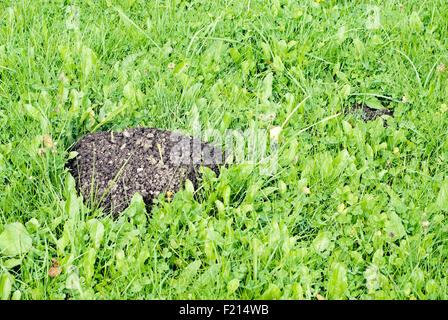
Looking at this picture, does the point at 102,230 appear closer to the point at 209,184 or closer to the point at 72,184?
→ the point at 72,184

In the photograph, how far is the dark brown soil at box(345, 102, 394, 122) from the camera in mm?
3330

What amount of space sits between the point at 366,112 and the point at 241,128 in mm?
892

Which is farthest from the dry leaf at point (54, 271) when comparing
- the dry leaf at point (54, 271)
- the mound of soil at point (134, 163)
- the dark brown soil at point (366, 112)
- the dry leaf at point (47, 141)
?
the dark brown soil at point (366, 112)

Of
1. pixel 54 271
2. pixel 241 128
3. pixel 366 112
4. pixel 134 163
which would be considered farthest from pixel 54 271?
pixel 366 112

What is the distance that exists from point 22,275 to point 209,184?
41.5 inches

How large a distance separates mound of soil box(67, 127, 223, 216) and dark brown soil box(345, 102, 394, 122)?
1.02 metres

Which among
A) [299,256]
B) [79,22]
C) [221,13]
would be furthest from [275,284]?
[79,22]

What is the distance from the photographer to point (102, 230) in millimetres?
2473

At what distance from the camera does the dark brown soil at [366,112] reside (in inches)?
131

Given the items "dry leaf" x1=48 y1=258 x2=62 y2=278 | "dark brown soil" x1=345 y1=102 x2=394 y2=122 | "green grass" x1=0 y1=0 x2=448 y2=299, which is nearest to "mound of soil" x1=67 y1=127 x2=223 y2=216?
"green grass" x1=0 y1=0 x2=448 y2=299

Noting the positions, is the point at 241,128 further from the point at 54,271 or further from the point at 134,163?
the point at 54,271

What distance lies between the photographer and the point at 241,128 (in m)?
3.17

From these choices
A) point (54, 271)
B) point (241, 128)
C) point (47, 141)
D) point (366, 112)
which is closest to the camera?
point (54, 271)

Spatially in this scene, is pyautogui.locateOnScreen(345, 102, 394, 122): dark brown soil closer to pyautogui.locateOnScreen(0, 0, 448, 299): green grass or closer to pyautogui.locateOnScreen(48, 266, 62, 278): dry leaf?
pyautogui.locateOnScreen(0, 0, 448, 299): green grass
